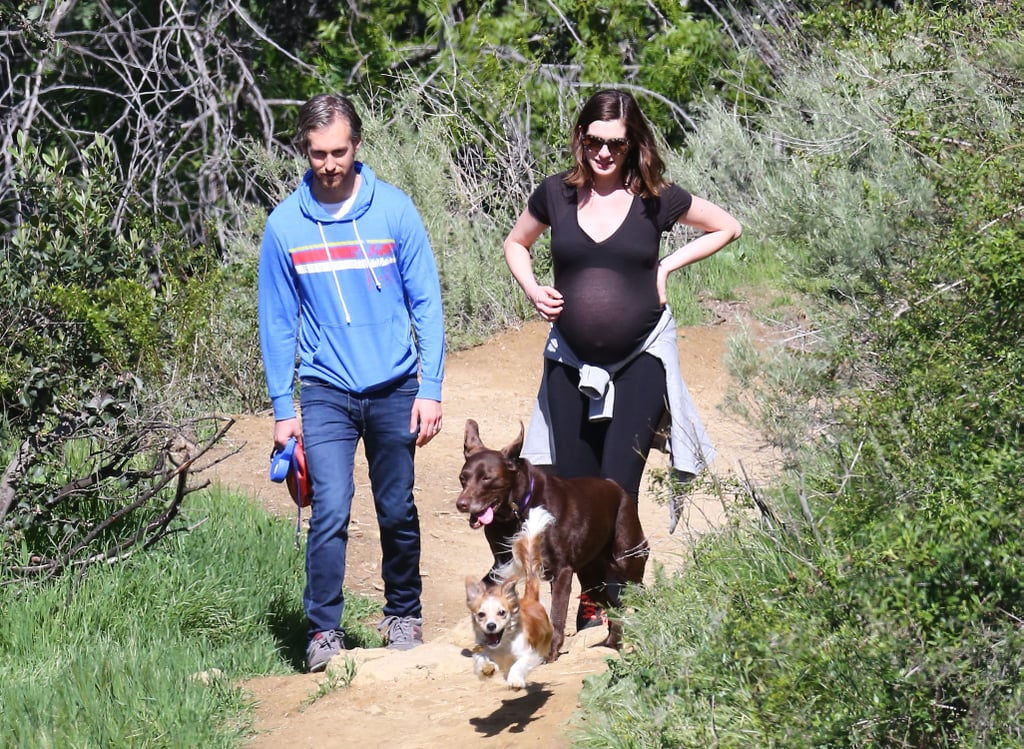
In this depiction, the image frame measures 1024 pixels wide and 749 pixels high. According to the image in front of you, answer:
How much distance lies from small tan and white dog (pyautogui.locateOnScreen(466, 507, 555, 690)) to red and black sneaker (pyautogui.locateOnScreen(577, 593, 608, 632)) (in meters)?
1.03

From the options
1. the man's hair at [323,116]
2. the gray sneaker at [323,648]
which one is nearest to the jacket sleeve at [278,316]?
the man's hair at [323,116]

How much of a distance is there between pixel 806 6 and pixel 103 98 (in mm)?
7457

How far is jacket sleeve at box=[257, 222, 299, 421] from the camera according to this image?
601 cm

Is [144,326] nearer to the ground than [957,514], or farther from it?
farther from it

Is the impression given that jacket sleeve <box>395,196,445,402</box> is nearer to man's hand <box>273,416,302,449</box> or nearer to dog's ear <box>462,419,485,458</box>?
dog's ear <box>462,419,485,458</box>

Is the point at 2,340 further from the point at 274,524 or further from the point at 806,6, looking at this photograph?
the point at 806,6

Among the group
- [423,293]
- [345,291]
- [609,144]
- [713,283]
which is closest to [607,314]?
[609,144]

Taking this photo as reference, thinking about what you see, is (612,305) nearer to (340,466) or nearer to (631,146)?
(631,146)

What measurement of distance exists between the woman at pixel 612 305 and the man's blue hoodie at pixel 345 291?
1.75 feet

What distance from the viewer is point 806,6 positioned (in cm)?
1509

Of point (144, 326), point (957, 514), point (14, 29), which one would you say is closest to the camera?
point (957, 514)

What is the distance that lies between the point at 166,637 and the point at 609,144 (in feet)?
9.80

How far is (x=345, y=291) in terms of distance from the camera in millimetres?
5980

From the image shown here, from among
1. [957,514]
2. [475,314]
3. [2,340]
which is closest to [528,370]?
[475,314]
